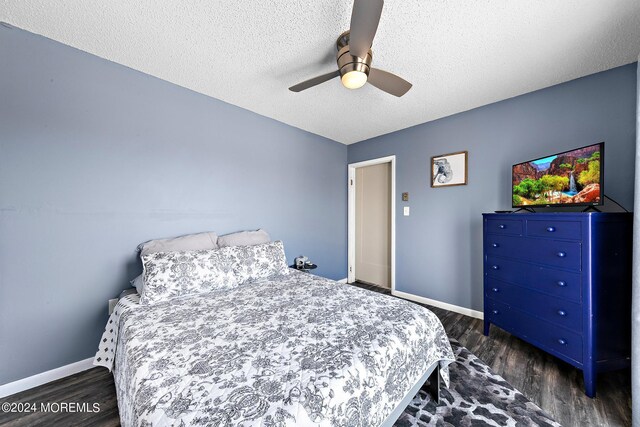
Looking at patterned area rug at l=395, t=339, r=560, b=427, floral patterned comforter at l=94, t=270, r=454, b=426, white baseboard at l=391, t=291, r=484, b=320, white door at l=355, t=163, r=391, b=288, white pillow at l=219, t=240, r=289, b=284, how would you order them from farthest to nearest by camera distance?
white door at l=355, t=163, r=391, b=288 → white baseboard at l=391, t=291, r=484, b=320 → white pillow at l=219, t=240, r=289, b=284 → patterned area rug at l=395, t=339, r=560, b=427 → floral patterned comforter at l=94, t=270, r=454, b=426

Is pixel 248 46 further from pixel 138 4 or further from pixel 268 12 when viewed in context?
pixel 138 4

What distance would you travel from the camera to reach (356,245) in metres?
4.07

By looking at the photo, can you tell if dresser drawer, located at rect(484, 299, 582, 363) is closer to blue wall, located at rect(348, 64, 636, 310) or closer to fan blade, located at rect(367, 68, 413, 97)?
blue wall, located at rect(348, 64, 636, 310)

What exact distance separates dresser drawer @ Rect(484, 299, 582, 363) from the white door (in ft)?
5.36

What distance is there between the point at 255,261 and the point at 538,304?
234 centimetres

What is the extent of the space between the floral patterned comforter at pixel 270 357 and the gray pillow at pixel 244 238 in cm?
70

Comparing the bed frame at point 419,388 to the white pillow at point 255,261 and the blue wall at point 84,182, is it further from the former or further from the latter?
Result: the blue wall at point 84,182

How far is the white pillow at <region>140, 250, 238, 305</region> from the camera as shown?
5.41ft

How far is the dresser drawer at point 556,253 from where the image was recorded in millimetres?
1600

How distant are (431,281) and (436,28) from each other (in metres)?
2.66

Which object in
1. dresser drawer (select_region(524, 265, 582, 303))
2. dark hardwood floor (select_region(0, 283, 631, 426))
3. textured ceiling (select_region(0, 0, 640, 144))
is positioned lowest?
dark hardwood floor (select_region(0, 283, 631, 426))

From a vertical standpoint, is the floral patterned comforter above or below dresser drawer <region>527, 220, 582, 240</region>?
below

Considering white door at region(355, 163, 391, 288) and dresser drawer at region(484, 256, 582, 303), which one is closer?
dresser drawer at region(484, 256, 582, 303)

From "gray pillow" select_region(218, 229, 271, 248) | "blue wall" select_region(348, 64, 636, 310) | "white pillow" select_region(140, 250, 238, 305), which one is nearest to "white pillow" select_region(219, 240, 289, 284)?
"white pillow" select_region(140, 250, 238, 305)
